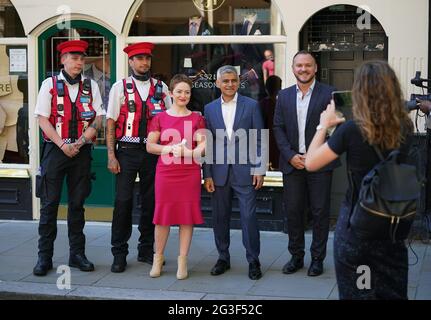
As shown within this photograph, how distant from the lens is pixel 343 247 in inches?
171

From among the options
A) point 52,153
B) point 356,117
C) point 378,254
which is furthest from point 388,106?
point 52,153

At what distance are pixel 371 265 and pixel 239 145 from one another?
2.76m

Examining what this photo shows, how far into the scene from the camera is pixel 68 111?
7000 mm

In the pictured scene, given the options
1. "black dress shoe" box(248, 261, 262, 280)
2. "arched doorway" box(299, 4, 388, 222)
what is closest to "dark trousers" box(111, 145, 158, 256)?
"black dress shoe" box(248, 261, 262, 280)

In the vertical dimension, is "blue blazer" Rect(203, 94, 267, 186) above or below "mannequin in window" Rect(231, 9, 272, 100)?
below

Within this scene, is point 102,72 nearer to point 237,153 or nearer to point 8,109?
point 8,109

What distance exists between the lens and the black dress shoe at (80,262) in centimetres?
714

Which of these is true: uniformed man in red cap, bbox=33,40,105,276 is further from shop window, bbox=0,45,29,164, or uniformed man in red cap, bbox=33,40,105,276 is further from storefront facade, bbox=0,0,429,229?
shop window, bbox=0,45,29,164

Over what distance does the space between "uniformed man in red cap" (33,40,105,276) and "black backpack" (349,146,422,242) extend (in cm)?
363

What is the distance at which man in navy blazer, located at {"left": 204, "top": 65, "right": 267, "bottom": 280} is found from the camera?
6.87 m

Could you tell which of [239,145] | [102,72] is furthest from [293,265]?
[102,72]

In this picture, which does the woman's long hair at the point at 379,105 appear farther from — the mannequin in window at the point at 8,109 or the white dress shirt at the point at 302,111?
the mannequin in window at the point at 8,109

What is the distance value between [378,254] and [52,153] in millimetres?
3801

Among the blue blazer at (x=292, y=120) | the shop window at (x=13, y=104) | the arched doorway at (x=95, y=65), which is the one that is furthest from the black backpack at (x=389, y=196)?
the shop window at (x=13, y=104)
